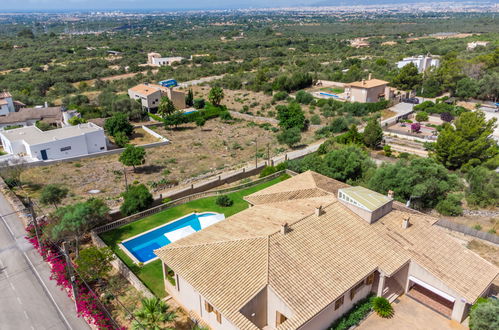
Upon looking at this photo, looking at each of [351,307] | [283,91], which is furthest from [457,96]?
[351,307]

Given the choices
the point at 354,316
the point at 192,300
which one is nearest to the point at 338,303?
the point at 354,316

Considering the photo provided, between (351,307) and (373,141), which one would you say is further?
(373,141)

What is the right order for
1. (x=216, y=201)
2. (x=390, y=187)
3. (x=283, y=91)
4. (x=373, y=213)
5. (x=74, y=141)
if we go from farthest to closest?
1. (x=283, y=91)
2. (x=74, y=141)
3. (x=216, y=201)
4. (x=390, y=187)
5. (x=373, y=213)

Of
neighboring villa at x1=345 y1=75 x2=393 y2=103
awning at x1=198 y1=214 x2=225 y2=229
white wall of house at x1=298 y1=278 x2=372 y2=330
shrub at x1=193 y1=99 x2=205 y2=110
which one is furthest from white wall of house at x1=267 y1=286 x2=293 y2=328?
neighboring villa at x1=345 y1=75 x2=393 y2=103

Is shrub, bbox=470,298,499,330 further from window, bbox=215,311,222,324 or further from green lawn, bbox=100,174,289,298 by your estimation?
green lawn, bbox=100,174,289,298

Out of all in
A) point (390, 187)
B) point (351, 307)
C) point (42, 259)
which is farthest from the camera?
point (390, 187)

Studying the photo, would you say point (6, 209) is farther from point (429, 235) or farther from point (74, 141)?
point (429, 235)

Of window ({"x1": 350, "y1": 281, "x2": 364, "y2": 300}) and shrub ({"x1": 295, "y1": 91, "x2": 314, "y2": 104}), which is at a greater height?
window ({"x1": 350, "y1": 281, "x2": 364, "y2": 300})
